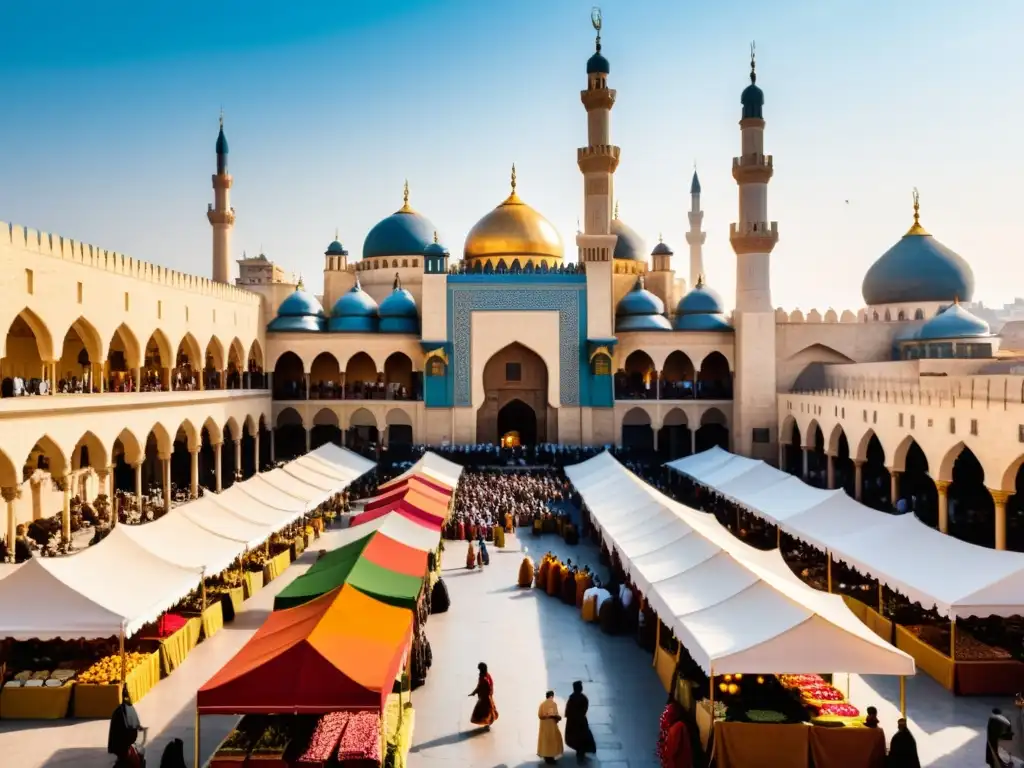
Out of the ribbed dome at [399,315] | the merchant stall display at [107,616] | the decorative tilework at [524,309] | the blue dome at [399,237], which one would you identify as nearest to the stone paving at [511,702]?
the merchant stall display at [107,616]

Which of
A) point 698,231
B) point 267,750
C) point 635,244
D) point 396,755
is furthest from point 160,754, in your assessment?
point 698,231

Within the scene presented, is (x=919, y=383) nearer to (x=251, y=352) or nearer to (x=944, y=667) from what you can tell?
(x=944, y=667)

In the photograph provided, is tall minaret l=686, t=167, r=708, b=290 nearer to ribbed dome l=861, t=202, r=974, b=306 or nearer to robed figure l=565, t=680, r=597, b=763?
ribbed dome l=861, t=202, r=974, b=306

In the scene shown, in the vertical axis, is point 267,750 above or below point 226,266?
below

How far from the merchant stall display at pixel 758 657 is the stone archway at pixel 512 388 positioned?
796 inches

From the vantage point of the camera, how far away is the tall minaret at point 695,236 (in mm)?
41062

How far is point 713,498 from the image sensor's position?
21734 mm

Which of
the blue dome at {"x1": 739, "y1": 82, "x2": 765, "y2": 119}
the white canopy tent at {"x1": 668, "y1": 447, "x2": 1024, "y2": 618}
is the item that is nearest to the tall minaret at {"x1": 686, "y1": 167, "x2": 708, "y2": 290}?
the blue dome at {"x1": 739, "y1": 82, "x2": 765, "y2": 119}

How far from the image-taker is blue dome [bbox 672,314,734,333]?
28.9 metres

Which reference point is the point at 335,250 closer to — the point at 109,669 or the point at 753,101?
the point at 753,101

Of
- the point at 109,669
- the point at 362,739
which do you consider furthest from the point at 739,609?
the point at 109,669

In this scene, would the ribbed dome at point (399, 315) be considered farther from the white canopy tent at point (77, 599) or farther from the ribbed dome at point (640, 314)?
the white canopy tent at point (77, 599)

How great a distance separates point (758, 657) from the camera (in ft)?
24.9

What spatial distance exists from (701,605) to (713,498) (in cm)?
1318
